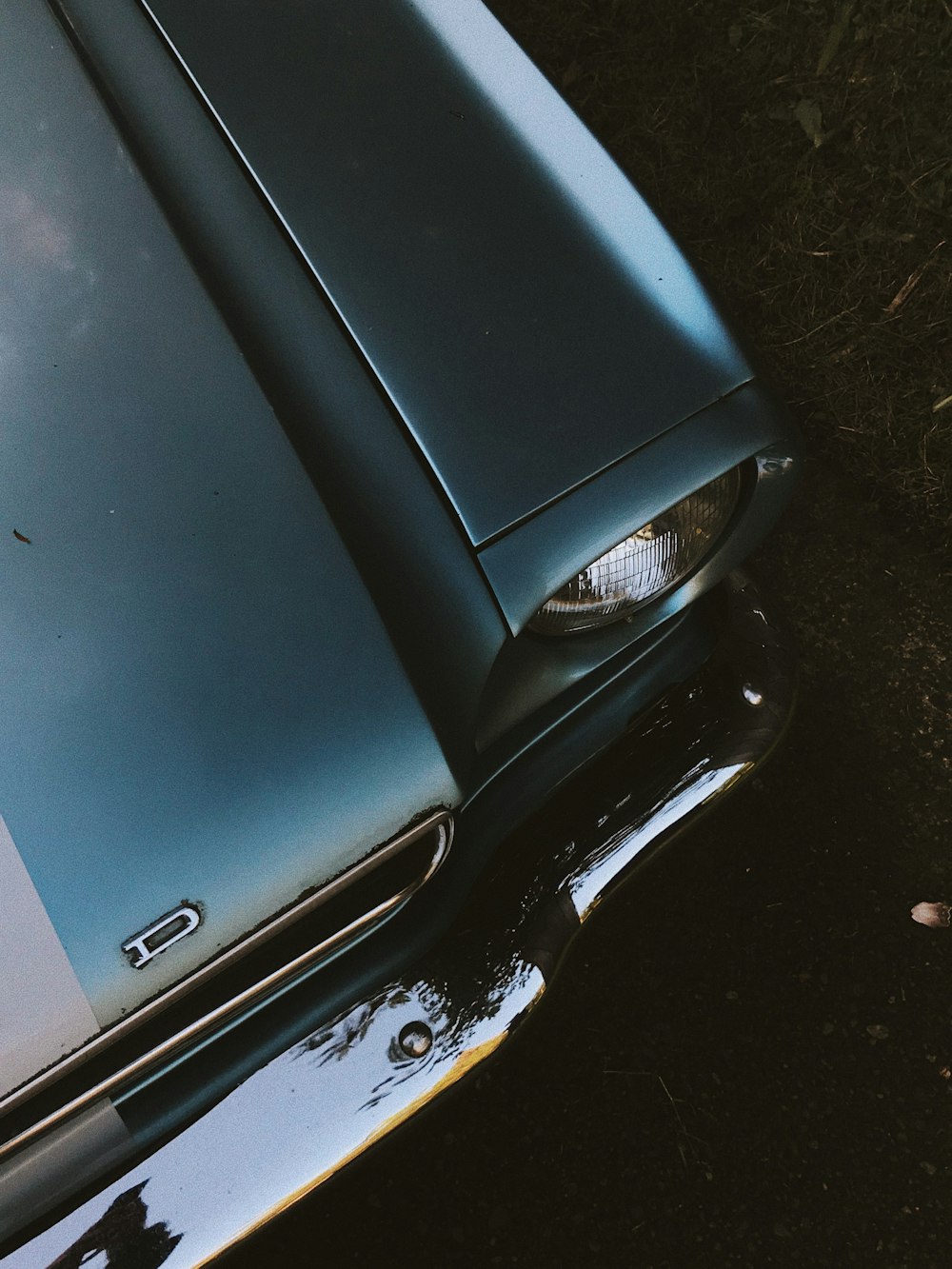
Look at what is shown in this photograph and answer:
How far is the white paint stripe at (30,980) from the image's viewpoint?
0.92 meters

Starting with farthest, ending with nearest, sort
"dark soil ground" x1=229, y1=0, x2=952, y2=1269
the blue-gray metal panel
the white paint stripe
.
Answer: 1. "dark soil ground" x1=229, y1=0, x2=952, y2=1269
2. the blue-gray metal panel
3. the white paint stripe

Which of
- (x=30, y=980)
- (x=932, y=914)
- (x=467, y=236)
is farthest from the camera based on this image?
(x=932, y=914)

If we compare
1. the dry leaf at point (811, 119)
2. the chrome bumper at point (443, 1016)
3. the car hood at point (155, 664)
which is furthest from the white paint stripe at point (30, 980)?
the dry leaf at point (811, 119)

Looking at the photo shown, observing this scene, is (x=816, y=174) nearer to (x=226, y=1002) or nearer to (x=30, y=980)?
(x=226, y=1002)

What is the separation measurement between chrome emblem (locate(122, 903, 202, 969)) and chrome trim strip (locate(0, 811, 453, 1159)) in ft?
0.15

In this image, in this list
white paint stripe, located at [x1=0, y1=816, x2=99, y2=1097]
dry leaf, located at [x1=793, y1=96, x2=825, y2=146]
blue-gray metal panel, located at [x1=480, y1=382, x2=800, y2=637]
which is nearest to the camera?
white paint stripe, located at [x1=0, y1=816, x2=99, y2=1097]

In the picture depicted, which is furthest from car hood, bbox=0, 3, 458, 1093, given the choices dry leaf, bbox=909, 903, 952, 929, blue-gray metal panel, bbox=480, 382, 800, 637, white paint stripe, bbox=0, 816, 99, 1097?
dry leaf, bbox=909, 903, 952, 929

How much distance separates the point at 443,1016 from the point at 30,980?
1.65ft

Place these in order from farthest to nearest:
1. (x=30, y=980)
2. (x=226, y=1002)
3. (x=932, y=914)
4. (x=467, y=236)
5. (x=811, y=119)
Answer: (x=811, y=119) → (x=932, y=914) → (x=467, y=236) → (x=226, y=1002) → (x=30, y=980)

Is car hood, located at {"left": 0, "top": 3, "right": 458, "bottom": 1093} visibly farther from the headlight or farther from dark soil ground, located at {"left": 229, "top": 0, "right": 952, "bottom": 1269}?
dark soil ground, located at {"left": 229, "top": 0, "right": 952, "bottom": 1269}

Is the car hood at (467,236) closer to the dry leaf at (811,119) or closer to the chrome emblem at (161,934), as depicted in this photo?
→ the chrome emblem at (161,934)

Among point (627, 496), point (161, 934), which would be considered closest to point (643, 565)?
point (627, 496)

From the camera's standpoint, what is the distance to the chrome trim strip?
94cm

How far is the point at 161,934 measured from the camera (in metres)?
0.93
